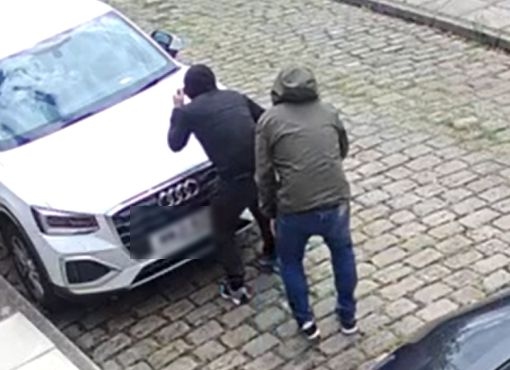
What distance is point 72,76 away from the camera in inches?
305

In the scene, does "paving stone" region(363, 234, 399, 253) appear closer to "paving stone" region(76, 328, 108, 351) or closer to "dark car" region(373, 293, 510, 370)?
"paving stone" region(76, 328, 108, 351)

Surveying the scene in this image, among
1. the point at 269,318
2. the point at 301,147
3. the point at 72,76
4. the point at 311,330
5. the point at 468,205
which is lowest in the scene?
the point at 468,205

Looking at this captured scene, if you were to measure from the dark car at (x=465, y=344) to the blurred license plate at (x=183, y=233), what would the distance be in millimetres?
1994

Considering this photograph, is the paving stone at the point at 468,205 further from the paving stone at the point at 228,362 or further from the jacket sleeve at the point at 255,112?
the paving stone at the point at 228,362

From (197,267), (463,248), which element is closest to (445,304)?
(463,248)

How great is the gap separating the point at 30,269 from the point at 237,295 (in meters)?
1.40

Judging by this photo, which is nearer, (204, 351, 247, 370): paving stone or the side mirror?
(204, 351, 247, 370): paving stone

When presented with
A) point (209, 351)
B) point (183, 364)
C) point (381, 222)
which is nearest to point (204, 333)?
point (209, 351)

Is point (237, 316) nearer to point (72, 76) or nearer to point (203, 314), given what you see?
A: point (203, 314)

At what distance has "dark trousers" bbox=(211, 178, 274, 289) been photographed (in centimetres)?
653

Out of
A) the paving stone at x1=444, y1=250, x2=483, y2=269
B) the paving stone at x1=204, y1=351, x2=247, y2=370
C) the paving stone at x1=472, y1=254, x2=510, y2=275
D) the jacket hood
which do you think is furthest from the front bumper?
the paving stone at x1=472, y1=254, x2=510, y2=275

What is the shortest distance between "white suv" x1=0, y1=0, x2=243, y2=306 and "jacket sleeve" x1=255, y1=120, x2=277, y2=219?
74cm

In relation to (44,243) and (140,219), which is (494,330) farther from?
(44,243)

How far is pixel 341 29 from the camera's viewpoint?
11227 mm
